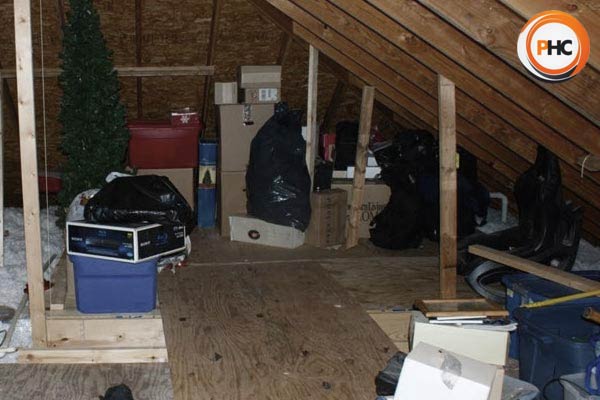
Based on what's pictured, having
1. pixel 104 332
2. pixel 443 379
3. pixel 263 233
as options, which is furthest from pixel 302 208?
pixel 443 379

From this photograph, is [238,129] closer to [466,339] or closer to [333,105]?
[333,105]

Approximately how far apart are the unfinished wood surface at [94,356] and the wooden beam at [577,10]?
2318mm

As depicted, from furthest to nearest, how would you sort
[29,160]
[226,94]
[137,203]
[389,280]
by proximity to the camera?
[226,94]
[389,280]
[137,203]
[29,160]

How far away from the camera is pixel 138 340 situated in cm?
384

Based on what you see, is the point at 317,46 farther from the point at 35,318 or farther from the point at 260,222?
the point at 35,318

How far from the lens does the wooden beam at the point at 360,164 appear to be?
203 inches

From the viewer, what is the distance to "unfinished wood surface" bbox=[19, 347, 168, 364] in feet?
11.7

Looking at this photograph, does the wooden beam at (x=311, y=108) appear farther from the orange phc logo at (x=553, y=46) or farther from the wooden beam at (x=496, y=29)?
the orange phc logo at (x=553, y=46)

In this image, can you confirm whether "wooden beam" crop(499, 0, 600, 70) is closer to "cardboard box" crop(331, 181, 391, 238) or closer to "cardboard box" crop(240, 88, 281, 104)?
"cardboard box" crop(331, 181, 391, 238)

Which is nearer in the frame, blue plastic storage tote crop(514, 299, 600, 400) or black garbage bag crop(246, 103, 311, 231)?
blue plastic storage tote crop(514, 299, 600, 400)

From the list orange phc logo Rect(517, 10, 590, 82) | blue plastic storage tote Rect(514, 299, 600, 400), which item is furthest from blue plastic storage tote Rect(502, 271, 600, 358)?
orange phc logo Rect(517, 10, 590, 82)

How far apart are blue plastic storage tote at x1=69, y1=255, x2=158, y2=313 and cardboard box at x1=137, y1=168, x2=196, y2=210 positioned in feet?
6.78

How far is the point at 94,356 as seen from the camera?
3.62 metres

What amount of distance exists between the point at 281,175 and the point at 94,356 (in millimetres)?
2096
